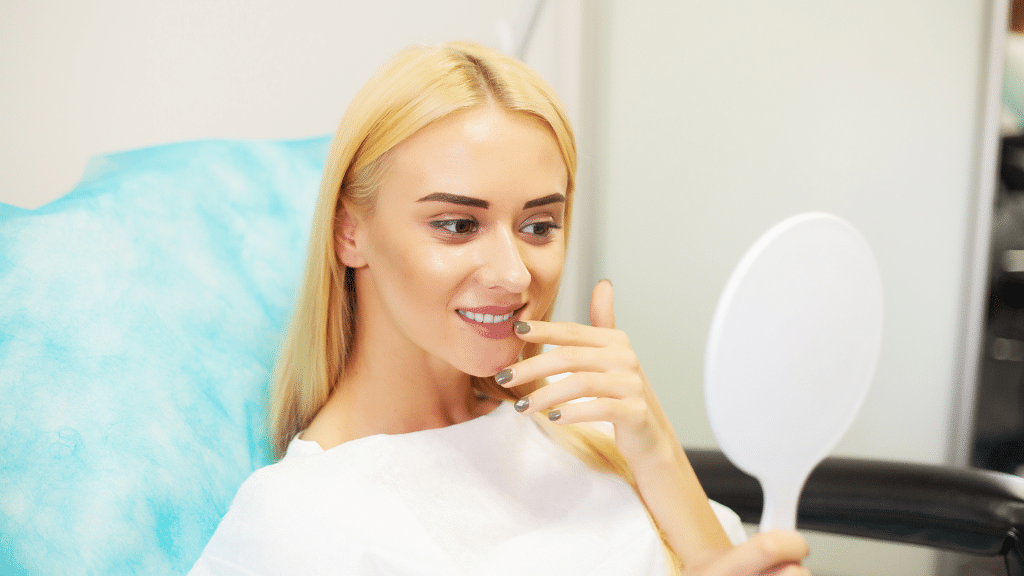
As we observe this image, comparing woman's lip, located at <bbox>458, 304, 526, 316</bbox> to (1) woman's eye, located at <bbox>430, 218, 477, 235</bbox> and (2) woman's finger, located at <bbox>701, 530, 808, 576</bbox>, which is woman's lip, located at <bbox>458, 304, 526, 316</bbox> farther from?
(2) woman's finger, located at <bbox>701, 530, 808, 576</bbox>

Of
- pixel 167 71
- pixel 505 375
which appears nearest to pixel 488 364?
pixel 505 375

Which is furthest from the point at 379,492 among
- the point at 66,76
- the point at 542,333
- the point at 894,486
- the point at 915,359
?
the point at 915,359

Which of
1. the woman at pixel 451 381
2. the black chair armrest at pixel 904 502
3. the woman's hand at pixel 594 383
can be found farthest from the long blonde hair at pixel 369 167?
the black chair armrest at pixel 904 502

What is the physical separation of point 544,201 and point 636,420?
25 centimetres

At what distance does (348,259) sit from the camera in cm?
77

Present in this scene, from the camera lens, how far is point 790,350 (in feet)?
2.12

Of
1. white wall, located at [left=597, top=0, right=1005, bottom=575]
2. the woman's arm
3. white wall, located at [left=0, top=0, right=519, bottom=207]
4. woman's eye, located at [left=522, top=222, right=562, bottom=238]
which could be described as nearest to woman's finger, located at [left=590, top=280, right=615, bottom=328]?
the woman's arm

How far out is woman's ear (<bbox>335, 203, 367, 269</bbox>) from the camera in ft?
2.47

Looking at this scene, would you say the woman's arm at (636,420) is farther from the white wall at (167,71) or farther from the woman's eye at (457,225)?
the white wall at (167,71)

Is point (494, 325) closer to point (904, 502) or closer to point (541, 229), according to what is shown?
point (541, 229)

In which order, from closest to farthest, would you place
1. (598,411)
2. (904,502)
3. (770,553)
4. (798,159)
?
1. (770,553)
2. (598,411)
3. (904,502)
4. (798,159)

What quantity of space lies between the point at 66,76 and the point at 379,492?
0.53m

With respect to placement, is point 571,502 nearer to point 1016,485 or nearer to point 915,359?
point 1016,485

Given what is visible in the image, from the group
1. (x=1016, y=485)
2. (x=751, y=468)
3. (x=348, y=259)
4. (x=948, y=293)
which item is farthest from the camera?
(x=948, y=293)
